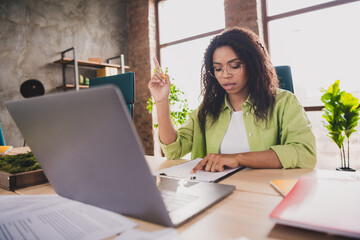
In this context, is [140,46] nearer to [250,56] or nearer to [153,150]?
[153,150]

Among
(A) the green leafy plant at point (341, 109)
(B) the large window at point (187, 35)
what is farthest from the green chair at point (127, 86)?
(B) the large window at point (187, 35)

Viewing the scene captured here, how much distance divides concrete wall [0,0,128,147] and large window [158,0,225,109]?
2.88 feet

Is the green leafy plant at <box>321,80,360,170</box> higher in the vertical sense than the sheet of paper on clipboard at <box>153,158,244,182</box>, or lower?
higher

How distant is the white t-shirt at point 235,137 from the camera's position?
124 cm

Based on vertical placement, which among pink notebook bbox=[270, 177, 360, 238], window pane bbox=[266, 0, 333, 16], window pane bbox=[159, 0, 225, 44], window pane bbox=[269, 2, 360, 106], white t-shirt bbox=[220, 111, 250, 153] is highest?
window pane bbox=[159, 0, 225, 44]

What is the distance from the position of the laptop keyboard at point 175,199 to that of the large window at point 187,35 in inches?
139

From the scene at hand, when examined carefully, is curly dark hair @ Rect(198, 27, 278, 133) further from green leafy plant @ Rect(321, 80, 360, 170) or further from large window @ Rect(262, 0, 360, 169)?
→ large window @ Rect(262, 0, 360, 169)

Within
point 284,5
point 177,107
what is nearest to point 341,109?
point 284,5

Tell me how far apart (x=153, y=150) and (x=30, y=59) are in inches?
93.2

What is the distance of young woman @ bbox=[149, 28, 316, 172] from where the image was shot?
1.18 m

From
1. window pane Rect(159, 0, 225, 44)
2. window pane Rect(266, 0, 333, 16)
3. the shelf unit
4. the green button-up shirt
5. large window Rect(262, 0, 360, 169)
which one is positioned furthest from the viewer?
window pane Rect(159, 0, 225, 44)

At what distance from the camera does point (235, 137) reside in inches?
50.2

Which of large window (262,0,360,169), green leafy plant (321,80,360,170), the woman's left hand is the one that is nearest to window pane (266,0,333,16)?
large window (262,0,360,169)

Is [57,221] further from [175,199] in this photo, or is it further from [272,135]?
[272,135]
